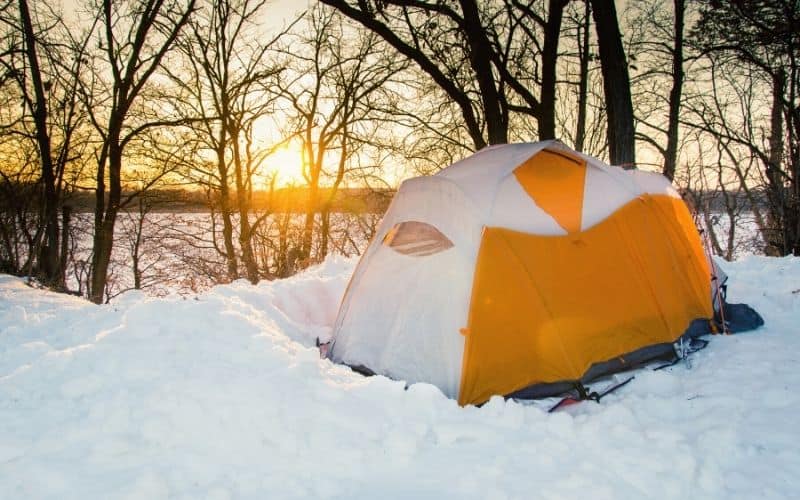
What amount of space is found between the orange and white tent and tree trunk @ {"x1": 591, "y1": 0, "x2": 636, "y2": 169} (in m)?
2.20

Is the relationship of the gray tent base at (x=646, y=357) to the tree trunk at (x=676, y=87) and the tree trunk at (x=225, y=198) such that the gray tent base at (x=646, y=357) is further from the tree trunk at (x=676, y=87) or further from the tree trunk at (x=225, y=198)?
the tree trunk at (x=225, y=198)

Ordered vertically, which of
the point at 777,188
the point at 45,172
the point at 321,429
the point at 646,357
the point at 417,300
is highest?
the point at 777,188

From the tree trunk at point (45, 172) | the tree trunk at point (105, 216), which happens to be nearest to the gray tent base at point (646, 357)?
the tree trunk at point (45, 172)

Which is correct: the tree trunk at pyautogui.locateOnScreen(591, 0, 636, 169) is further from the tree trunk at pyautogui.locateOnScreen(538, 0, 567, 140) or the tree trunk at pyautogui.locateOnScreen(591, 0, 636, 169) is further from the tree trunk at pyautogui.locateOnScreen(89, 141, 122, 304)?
the tree trunk at pyautogui.locateOnScreen(89, 141, 122, 304)

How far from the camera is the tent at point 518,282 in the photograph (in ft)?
11.4

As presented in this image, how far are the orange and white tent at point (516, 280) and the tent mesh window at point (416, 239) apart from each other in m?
0.01

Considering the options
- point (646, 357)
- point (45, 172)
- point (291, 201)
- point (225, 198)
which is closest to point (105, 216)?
point (45, 172)

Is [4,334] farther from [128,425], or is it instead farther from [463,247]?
[463,247]

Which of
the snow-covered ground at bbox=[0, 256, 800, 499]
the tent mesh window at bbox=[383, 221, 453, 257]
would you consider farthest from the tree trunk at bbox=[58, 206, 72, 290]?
the tent mesh window at bbox=[383, 221, 453, 257]

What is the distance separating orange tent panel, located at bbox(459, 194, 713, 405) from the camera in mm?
3430

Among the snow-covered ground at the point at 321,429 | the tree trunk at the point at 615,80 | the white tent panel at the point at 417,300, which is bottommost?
the snow-covered ground at the point at 321,429

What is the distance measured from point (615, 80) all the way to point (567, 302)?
14.1 feet

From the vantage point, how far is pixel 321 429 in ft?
8.40

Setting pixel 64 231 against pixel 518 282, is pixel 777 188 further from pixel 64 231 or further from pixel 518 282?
pixel 64 231
